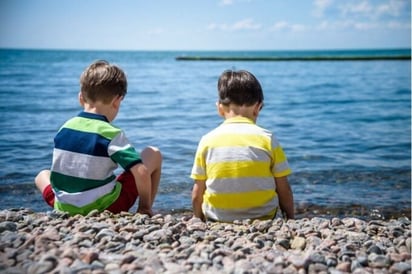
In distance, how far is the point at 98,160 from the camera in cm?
360

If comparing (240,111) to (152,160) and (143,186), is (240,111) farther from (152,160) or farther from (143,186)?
(143,186)

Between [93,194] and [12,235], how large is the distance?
82 centimetres

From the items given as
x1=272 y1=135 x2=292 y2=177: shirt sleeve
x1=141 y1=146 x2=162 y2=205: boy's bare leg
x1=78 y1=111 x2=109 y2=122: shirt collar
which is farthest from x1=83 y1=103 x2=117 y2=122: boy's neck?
x1=272 y1=135 x2=292 y2=177: shirt sleeve

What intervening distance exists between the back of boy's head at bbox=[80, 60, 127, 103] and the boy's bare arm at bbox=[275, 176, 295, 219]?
1418 millimetres

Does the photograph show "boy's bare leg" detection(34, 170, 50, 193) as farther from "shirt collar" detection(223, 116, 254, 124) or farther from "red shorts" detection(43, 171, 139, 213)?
"shirt collar" detection(223, 116, 254, 124)

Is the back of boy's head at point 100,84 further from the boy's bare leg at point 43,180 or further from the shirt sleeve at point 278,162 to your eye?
the shirt sleeve at point 278,162

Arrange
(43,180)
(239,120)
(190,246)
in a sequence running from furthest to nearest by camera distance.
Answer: (43,180) → (239,120) → (190,246)

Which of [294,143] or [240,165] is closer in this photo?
[240,165]

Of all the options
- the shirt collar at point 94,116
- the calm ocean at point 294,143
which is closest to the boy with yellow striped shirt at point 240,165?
the shirt collar at point 94,116

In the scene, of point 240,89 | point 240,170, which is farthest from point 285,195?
point 240,89

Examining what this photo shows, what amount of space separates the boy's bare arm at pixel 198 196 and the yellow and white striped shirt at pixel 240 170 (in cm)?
8

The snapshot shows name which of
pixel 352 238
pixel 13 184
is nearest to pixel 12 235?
pixel 352 238

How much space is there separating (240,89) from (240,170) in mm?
644

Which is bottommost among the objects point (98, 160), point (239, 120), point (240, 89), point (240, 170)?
point (240, 170)
